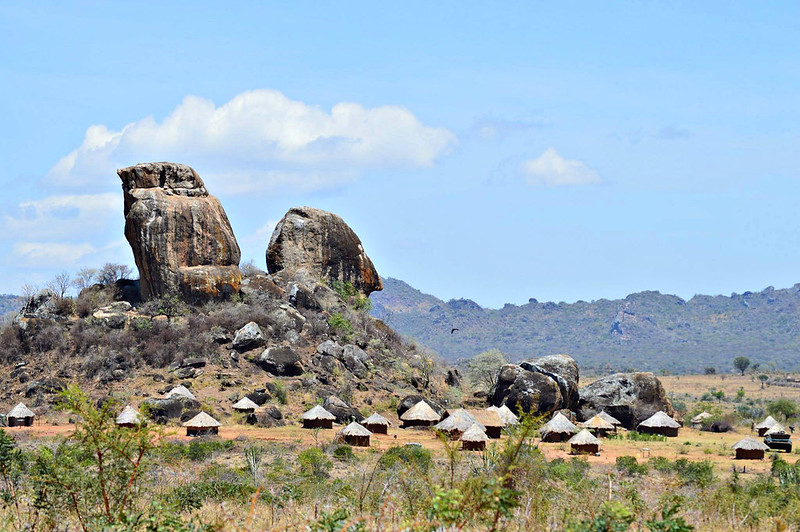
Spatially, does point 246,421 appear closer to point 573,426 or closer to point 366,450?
point 366,450

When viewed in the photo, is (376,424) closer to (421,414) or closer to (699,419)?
(421,414)

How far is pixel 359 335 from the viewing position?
4291 cm

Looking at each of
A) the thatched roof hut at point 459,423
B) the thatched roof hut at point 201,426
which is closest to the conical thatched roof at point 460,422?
the thatched roof hut at point 459,423

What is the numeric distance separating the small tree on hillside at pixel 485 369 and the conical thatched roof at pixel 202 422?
2241cm

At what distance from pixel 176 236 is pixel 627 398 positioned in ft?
68.7

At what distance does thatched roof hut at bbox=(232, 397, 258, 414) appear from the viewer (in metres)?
32.4

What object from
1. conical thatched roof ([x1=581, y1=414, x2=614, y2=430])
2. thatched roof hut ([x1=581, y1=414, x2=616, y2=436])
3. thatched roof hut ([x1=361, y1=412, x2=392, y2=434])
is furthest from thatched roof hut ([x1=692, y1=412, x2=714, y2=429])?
thatched roof hut ([x1=361, y1=412, x2=392, y2=434])

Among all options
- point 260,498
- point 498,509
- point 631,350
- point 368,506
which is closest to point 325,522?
point 498,509

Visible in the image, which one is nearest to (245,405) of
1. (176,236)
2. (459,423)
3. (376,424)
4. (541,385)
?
(376,424)

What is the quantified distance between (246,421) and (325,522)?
25662 millimetres

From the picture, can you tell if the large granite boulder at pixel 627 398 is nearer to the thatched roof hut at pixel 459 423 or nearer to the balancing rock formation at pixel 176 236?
the thatched roof hut at pixel 459 423

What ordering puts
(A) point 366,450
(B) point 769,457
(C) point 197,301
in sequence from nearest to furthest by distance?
(A) point 366,450, (B) point 769,457, (C) point 197,301

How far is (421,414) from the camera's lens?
3369cm

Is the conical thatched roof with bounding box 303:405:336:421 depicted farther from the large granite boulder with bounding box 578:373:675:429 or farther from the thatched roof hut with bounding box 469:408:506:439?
the large granite boulder with bounding box 578:373:675:429
